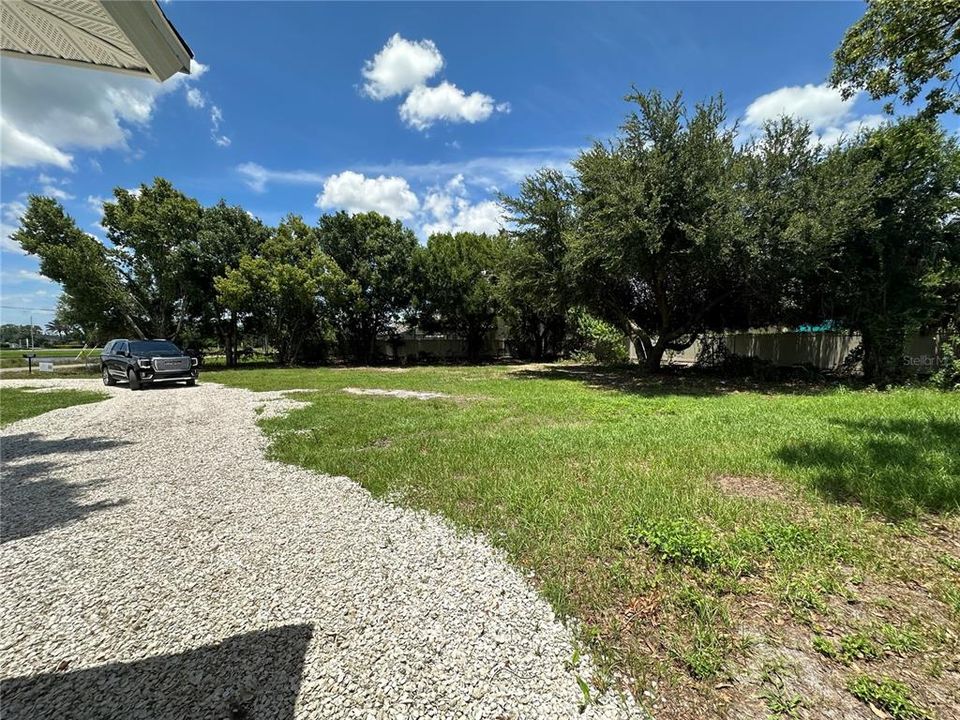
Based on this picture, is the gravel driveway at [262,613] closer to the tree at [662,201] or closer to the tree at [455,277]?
the tree at [662,201]

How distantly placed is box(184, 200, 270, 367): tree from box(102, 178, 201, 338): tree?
14.2 inches

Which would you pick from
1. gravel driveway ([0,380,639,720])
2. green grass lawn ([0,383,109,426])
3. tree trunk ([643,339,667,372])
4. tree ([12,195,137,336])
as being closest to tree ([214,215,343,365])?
tree ([12,195,137,336])

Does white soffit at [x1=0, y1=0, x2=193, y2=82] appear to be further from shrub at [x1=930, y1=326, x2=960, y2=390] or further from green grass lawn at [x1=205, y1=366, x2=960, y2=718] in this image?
shrub at [x1=930, y1=326, x2=960, y2=390]

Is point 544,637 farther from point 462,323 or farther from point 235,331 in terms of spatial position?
point 235,331

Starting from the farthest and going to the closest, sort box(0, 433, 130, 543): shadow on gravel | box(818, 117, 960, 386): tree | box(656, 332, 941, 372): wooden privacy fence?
Answer: box(656, 332, 941, 372): wooden privacy fence
box(818, 117, 960, 386): tree
box(0, 433, 130, 543): shadow on gravel

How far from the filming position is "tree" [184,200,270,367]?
22.3m

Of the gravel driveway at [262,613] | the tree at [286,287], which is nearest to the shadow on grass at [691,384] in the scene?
the gravel driveway at [262,613]

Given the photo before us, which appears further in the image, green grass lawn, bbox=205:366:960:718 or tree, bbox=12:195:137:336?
tree, bbox=12:195:137:336

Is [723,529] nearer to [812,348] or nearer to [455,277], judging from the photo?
[812,348]

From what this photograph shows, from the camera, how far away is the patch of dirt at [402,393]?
1079 centimetres

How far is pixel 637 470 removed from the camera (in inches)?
178

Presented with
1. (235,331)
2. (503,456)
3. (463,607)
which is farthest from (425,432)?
(235,331)

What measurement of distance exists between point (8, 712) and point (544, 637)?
234 centimetres

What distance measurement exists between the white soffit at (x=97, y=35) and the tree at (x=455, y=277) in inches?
845
